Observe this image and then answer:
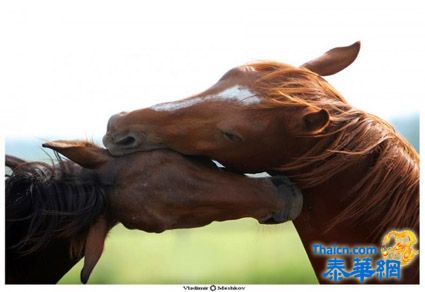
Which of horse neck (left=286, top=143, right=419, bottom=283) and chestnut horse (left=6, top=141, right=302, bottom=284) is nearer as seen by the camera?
chestnut horse (left=6, top=141, right=302, bottom=284)

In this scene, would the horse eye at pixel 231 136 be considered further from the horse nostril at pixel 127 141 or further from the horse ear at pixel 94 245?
the horse ear at pixel 94 245

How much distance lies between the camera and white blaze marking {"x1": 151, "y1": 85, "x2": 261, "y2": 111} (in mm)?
3744

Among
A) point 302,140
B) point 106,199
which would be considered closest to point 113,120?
point 106,199

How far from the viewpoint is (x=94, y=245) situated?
365 cm

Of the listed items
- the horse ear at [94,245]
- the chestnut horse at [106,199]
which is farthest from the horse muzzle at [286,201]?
the horse ear at [94,245]

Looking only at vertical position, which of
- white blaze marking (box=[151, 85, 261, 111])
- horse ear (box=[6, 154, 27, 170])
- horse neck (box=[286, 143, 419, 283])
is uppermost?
white blaze marking (box=[151, 85, 261, 111])

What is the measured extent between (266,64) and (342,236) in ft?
4.31

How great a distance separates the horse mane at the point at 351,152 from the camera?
12.5ft

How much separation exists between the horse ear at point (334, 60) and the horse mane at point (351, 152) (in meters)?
0.20

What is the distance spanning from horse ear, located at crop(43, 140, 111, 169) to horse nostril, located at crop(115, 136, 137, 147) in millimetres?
122

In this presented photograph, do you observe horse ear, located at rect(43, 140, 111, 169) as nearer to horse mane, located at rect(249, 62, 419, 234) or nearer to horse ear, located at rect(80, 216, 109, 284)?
horse ear, located at rect(80, 216, 109, 284)

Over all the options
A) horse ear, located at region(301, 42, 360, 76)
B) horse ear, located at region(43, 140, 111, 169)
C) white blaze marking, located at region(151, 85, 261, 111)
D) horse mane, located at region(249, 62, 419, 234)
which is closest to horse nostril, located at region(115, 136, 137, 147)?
horse ear, located at region(43, 140, 111, 169)

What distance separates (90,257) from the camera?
11.8ft

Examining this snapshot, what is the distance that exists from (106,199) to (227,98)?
39.4 inches
